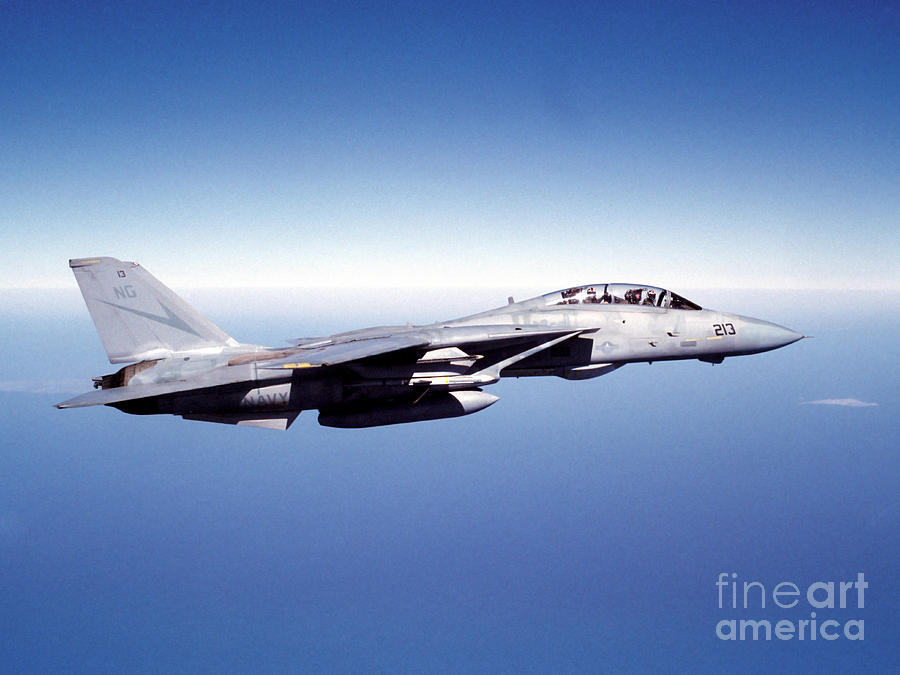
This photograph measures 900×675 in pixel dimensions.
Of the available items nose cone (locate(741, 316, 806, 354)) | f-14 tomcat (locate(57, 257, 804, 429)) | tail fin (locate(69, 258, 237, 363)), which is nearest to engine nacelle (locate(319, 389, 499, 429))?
f-14 tomcat (locate(57, 257, 804, 429))

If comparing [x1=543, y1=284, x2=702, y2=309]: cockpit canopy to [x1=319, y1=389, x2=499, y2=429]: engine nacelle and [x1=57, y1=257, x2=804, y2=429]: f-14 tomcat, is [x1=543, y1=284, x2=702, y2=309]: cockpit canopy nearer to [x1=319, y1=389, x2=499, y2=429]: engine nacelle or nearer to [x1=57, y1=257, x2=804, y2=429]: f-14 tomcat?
[x1=57, y1=257, x2=804, y2=429]: f-14 tomcat

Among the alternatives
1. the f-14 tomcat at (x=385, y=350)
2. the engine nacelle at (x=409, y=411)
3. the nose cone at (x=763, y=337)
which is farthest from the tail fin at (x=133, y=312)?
the nose cone at (x=763, y=337)

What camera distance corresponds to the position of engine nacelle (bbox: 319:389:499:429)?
9266 millimetres

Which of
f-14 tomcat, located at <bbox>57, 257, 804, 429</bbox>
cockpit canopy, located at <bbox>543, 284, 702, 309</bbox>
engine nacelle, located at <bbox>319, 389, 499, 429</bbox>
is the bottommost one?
engine nacelle, located at <bbox>319, 389, 499, 429</bbox>

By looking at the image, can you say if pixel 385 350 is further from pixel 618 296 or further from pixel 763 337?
pixel 763 337

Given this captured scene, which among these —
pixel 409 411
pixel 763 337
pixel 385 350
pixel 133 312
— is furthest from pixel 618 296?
pixel 133 312

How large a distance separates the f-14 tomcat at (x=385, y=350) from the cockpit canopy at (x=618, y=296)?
0.08ft

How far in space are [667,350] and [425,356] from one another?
217 inches

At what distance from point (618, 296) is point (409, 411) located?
540cm

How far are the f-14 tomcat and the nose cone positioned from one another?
0.02 m

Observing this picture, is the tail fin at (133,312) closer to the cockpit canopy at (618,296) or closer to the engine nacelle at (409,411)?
the engine nacelle at (409,411)

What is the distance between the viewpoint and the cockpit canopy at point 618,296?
10.4 metres

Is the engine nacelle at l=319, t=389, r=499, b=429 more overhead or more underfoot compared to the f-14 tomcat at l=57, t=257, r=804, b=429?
more underfoot

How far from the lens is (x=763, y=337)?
10.4 metres
